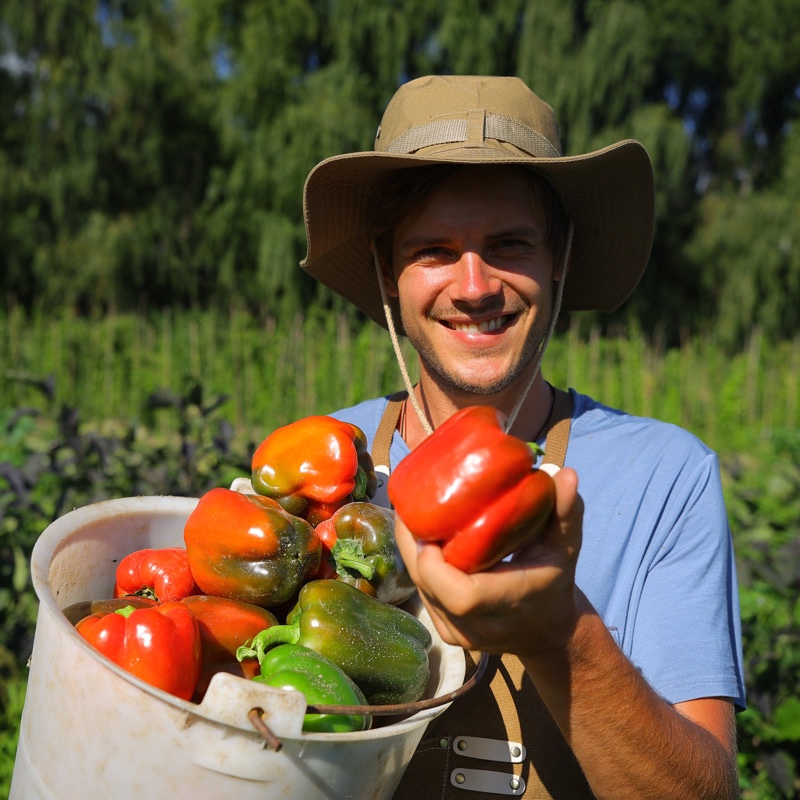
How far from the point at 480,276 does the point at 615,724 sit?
3.06ft

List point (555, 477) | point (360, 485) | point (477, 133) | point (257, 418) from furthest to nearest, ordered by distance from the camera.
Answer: point (257, 418)
point (477, 133)
point (360, 485)
point (555, 477)

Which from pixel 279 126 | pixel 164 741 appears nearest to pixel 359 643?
pixel 164 741

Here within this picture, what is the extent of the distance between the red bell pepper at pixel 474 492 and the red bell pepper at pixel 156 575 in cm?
45

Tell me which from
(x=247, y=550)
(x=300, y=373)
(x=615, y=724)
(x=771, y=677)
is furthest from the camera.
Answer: (x=300, y=373)

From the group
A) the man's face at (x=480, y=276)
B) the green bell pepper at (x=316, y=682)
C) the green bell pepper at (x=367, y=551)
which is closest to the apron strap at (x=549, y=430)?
the man's face at (x=480, y=276)

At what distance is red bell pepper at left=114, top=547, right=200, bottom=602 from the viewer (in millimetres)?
1526

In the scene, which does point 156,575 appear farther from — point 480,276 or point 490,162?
point 490,162

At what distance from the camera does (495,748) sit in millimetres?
1604

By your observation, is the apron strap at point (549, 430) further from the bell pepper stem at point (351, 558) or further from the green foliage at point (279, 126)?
the green foliage at point (279, 126)

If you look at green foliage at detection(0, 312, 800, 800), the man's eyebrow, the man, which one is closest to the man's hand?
the man

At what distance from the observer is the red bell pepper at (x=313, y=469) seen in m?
1.66

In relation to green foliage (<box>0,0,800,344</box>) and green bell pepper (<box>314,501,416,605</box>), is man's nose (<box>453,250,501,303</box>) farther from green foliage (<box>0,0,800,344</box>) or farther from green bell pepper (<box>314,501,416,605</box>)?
green foliage (<box>0,0,800,344</box>)

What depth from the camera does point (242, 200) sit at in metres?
16.1

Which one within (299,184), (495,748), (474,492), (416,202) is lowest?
(495,748)
